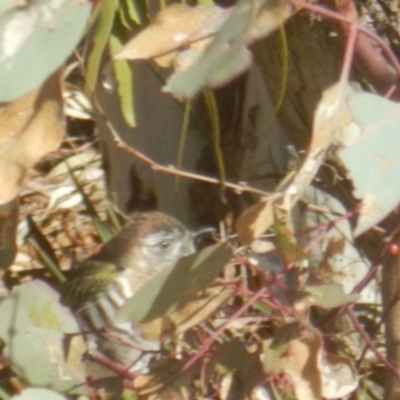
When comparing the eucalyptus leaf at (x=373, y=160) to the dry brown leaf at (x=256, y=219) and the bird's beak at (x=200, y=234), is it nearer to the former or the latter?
the dry brown leaf at (x=256, y=219)

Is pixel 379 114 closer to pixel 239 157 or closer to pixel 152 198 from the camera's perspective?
pixel 239 157

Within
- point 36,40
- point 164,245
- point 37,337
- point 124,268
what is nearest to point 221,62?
point 36,40

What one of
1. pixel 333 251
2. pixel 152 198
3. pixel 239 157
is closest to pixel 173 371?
pixel 333 251

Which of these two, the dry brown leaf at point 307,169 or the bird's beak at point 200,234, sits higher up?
the dry brown leaf at point 307,169

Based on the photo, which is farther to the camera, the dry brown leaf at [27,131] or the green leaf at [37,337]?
the green leaf at [37,337]

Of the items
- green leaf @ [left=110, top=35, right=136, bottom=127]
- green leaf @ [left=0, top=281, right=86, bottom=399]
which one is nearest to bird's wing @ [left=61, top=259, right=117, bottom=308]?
green leaf @ [left=110, top=35, right=136, bottom=127]

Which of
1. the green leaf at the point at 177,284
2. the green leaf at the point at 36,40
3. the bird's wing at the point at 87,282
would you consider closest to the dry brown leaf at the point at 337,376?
the green leaf at the point at 177,284

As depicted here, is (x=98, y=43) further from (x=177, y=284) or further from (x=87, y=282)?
(x=87, y=282)
